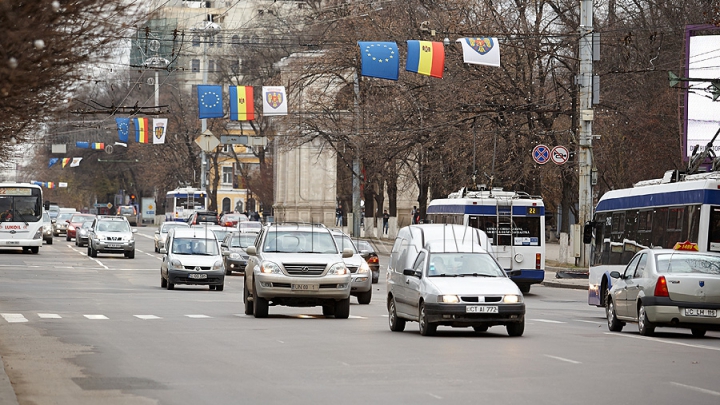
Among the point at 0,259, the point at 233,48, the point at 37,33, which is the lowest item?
the point at 0,259

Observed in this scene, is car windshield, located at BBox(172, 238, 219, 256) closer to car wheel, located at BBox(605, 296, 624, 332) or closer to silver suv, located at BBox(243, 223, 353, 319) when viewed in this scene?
silver suv, located at BBox(243, 223, 353, 319)

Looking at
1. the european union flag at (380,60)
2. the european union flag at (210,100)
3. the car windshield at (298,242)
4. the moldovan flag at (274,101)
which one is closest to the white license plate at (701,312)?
the car windshield at (298,242)

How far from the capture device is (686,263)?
822 inches

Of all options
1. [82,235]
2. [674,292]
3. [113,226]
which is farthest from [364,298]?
[82,235]

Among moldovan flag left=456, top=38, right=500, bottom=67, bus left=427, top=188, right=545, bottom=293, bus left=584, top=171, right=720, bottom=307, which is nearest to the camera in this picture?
bus left=584, top=171, right=720, bottom=307

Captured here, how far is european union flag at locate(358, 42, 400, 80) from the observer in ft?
136

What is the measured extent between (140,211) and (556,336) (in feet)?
407

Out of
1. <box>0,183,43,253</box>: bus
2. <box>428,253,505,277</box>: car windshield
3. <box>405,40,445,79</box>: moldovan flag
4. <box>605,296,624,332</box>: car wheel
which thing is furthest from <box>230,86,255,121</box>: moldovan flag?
<box>428,253,505,277</box>: car windshield

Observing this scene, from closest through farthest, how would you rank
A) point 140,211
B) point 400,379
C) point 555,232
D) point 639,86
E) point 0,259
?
point 400,379 < point 0,259 < point 639,86 < point 555,232 < point 140,211

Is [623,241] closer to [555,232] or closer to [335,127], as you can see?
[335,127]

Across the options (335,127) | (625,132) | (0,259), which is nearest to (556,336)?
(0,259)

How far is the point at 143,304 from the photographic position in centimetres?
2912

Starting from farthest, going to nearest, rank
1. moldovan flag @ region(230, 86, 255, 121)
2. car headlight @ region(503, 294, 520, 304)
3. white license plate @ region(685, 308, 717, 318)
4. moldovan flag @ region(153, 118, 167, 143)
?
moldovan flag @ region(153, 118, 167, 143) < moldovan flag @ region(230, 86, 255, 121) < white license plate @ region(685, 308, 717, 318) < car headlight @ region(503, 294, 520, 304)

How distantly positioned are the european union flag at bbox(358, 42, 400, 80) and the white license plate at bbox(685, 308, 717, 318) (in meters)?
22.4
